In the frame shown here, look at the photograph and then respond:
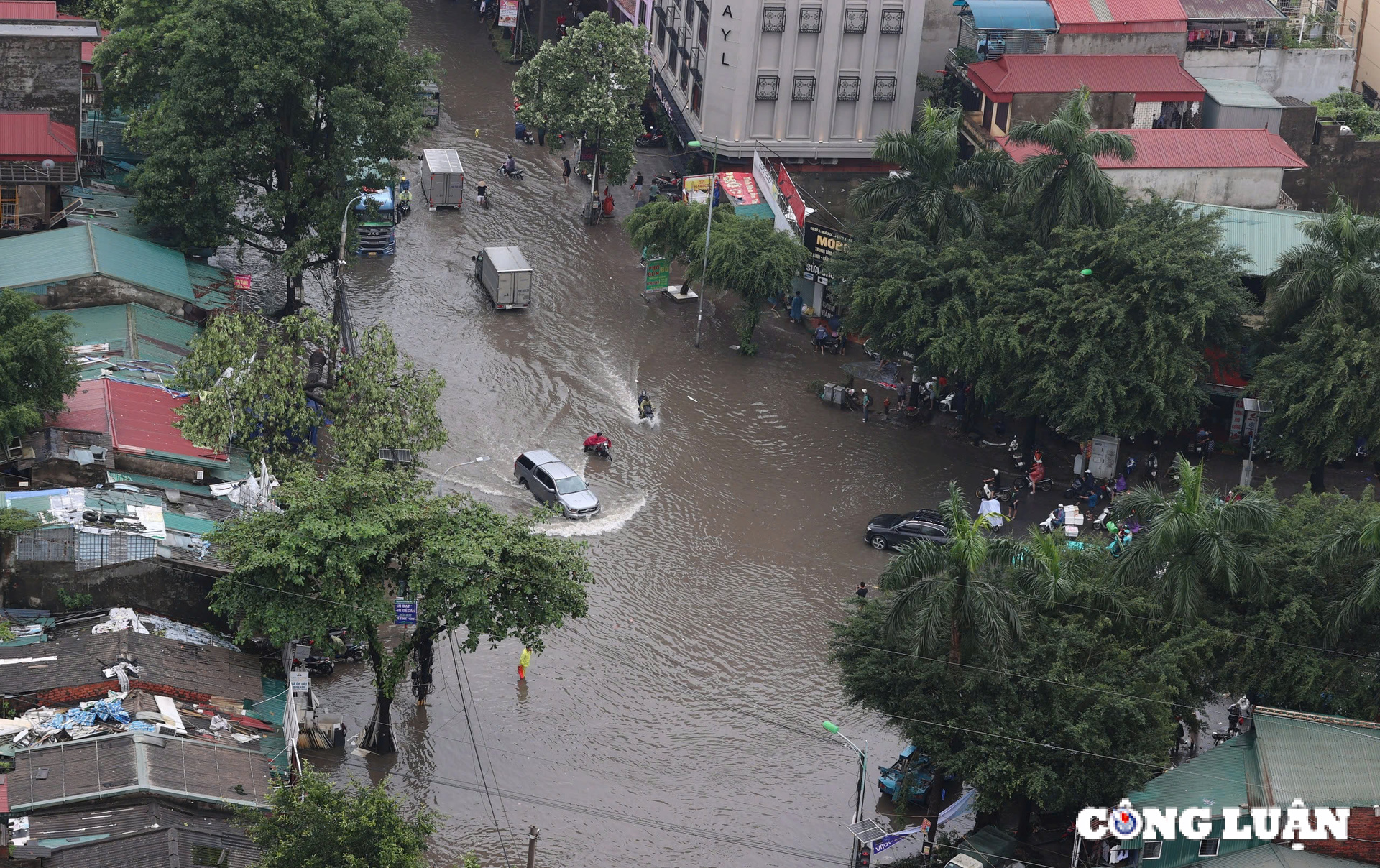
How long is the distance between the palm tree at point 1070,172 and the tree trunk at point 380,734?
2852cm

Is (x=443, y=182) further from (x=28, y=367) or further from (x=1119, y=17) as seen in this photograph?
(x=28, y=367)

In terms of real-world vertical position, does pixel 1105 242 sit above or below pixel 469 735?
above

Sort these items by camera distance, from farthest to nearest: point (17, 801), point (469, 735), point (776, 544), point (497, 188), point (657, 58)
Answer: point (657, 58)
point (497, 188)
point (776, 544)
point (469, 735)
point (17, 801)

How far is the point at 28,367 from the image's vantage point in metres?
45.9

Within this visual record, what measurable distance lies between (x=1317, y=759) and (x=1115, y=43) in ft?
144

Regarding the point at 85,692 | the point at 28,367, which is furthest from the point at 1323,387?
the point at 28,367

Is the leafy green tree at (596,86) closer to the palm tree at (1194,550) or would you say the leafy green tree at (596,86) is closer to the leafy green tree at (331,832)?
the palm tree at (1194,550)

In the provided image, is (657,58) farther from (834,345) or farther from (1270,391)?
(1270,391)

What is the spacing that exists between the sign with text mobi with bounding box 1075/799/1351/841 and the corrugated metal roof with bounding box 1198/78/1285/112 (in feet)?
135

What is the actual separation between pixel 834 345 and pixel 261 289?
22352 mm

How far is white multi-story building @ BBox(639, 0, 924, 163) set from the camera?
74750 millimetres

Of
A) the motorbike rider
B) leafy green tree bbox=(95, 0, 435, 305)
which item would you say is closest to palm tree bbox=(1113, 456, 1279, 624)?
the motorbike rider

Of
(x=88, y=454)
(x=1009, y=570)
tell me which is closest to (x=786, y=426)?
(x=1009, y=570)

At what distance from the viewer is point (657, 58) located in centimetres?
8638
